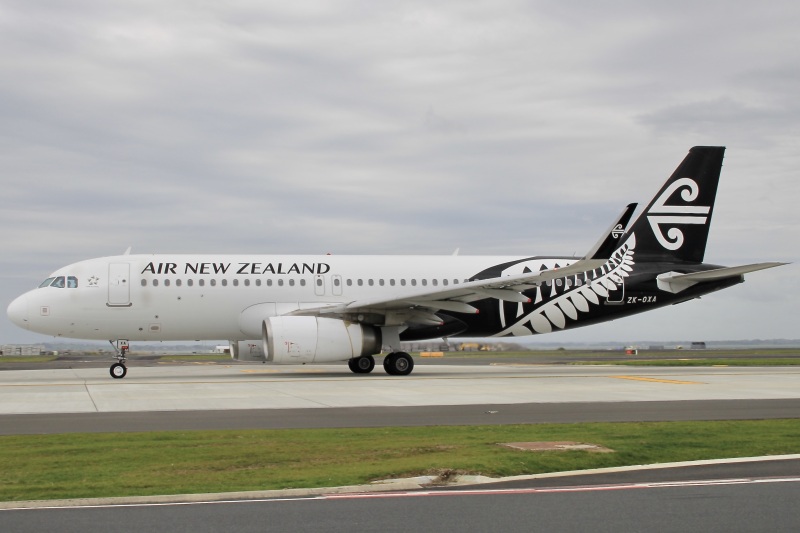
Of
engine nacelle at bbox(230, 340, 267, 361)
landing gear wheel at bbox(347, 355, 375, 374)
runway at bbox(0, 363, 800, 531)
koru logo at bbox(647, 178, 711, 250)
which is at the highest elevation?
koru logo at bbox(647, 178, 711, 250)

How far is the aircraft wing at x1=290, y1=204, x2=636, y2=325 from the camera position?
27.9 m

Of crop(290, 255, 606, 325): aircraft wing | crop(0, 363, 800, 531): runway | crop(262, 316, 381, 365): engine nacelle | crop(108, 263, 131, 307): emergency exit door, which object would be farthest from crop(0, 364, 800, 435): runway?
crop(108, 263, 131, 307): emergency exit door

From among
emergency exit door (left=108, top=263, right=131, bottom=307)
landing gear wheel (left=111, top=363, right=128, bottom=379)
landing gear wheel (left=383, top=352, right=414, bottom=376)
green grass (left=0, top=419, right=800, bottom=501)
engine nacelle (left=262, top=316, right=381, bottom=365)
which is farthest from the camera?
landing gear wheel (left=383, top=352, right=414, bottom=376)

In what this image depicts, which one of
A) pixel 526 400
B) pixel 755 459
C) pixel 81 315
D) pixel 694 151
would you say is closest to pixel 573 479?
pixel 755 459

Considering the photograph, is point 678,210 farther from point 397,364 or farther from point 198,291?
point 198,291

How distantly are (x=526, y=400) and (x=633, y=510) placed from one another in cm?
1182

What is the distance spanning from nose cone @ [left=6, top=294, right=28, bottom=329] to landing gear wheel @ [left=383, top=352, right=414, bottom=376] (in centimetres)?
1200

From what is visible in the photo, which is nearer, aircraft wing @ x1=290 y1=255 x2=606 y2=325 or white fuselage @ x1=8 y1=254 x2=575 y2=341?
aircraft wing @ x1=290 y1=255 x2=606 y2=325

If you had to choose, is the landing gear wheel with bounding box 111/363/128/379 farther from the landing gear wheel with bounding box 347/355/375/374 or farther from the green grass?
the green grass

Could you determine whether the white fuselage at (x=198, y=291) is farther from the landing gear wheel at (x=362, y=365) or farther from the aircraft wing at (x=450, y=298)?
the landing gear wheel at (x=362, y=365)

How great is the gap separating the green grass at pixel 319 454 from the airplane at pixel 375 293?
46.1 feet

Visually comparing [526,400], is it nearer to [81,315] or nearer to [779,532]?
[779,532]

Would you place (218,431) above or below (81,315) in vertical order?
below

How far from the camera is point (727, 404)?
61.5ft
